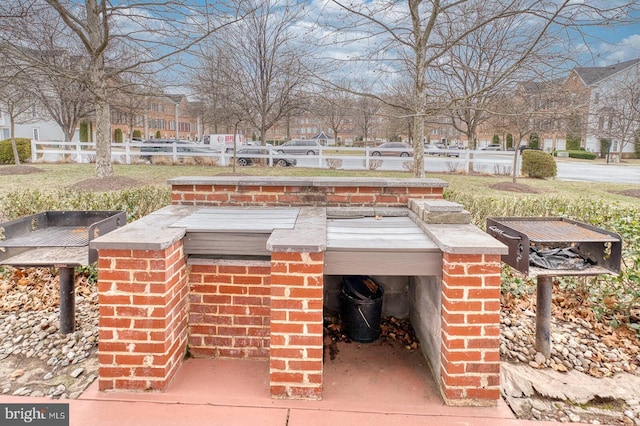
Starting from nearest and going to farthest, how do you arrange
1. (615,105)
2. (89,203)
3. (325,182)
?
(325,182) → (89,203) → (615,105)

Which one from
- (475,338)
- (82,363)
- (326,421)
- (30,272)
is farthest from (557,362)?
(30,272)

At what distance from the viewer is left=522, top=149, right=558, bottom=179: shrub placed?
16422mm

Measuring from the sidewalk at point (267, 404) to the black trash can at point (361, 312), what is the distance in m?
0.50

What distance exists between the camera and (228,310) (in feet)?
10.8

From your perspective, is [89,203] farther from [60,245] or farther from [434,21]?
[434,21]

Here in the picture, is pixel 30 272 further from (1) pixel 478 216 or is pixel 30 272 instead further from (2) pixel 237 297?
(1) pixel 478 216

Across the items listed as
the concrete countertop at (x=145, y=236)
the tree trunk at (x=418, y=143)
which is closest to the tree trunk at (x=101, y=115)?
the tree trunk at (x=418, y=143)

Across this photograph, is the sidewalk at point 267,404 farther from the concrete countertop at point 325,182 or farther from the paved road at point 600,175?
the paved road at point 600,175

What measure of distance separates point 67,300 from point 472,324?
3204mm

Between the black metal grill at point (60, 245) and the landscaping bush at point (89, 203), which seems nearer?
the black metal grill at point (60, 245)

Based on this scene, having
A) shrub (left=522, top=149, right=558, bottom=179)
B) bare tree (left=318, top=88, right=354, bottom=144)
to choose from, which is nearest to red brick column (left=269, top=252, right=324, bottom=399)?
bare tree (left=318, top=88, right=354, bottom=144)

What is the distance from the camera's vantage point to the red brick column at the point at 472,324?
2.59 metres

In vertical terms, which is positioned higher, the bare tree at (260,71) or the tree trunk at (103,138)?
the bare tree at (260,71)

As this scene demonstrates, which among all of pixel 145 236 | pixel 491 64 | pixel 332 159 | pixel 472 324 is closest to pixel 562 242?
pixel 472 324
